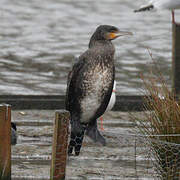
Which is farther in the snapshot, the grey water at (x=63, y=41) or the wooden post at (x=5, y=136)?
the grey water at (x=63, y=41)

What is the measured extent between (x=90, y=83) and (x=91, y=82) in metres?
0.01

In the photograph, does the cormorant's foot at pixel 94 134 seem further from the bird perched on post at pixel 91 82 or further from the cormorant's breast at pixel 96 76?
the cormorant's breast at pixel 96 76

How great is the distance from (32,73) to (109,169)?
6639 millimetres

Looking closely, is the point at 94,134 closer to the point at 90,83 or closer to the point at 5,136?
the point at 90,83

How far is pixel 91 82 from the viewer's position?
7.67 meters

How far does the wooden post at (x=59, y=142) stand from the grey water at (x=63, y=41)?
5.42m

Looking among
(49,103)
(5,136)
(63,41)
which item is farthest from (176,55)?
(63,41)

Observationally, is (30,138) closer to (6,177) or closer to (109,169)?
(109,169)

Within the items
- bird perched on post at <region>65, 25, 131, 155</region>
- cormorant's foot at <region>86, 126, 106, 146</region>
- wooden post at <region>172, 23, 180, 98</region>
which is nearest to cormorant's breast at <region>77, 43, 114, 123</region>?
bird perched on post at <region>65, 25, 131, 155</region>

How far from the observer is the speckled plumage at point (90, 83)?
301 inches

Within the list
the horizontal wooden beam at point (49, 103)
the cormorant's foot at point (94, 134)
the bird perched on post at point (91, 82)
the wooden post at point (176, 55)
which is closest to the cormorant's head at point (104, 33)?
the bird perched on post at point (91, 82)

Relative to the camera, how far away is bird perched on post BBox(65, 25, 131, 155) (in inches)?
301

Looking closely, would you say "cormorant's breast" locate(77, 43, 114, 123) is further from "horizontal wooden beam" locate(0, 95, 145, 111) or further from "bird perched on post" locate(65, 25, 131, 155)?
"horizontal wooden beam" locate(0, 95, 145, 111)

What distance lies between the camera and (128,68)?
48.7 ft
